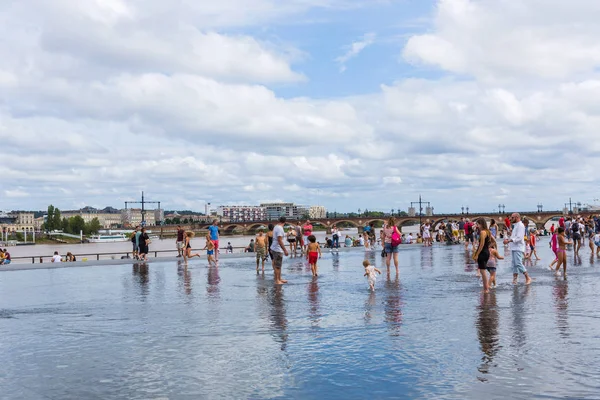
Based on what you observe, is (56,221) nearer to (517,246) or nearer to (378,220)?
(378,220)

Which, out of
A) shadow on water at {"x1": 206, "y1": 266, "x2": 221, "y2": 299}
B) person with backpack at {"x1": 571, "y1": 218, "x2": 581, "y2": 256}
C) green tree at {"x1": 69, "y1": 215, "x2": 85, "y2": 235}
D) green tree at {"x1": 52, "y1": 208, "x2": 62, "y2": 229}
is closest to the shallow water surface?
shadow on water at {"x1": 206, "y1": 266, "x2": 221, "y2": 299}

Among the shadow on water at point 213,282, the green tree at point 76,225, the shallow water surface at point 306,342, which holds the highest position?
the green tree at point 76,225

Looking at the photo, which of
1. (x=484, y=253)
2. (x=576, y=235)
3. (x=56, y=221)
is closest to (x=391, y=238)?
(x=484, y=253)

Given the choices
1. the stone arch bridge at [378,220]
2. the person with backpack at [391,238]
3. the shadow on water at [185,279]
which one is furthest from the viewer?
the stone arch bridge at [378,220]

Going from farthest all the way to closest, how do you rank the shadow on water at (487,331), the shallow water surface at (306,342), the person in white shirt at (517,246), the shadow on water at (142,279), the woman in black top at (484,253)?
the shadow on water at (142,279), the person in white shirt at (517,246), the woman in black top at (484,253), the shadow on water at (487,331), the shallow water surface at (306,342)

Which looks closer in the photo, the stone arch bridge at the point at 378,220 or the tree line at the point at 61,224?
the stone arch bridge at the point at 378,220

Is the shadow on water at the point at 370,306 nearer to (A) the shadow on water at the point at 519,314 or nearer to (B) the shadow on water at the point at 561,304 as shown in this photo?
(A) the shadow on water at the point at 519,314

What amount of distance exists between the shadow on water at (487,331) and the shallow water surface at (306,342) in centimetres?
2

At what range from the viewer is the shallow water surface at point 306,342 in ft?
22.5

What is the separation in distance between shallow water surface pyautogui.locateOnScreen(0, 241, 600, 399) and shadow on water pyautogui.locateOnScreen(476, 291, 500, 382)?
25mm

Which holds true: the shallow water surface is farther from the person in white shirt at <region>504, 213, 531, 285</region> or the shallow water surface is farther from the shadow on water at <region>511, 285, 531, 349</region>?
the person in white shirt at <region>504, 213, 531, 285</region>

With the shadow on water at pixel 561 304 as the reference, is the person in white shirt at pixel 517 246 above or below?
above

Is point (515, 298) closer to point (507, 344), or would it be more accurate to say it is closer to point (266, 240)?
point (507, 344)

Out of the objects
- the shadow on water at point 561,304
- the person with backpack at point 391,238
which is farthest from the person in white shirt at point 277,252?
the shadow on water at point 561,304
